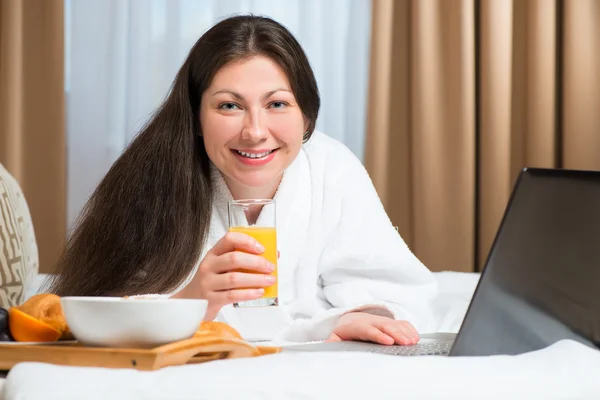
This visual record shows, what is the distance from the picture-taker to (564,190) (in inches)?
40.5

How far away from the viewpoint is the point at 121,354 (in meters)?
0.84

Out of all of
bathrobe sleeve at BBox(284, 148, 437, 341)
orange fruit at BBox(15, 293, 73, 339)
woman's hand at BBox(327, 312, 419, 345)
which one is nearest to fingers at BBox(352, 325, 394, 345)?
woman's hand at BBox(327, 312, 419, 345)

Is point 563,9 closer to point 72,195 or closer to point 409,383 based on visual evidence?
point 72,195

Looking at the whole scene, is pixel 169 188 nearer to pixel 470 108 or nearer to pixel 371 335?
pixel 371 335

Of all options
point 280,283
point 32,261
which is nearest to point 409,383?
point 280,283

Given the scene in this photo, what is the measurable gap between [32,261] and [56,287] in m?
0.24

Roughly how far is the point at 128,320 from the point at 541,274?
50 cm

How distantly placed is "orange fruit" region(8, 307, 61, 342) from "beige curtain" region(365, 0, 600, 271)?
2885 millimetres

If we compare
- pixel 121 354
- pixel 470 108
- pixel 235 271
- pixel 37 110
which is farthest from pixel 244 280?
pixel 37 110

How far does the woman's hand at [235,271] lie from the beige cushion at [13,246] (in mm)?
657

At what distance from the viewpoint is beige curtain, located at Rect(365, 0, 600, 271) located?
358 cm

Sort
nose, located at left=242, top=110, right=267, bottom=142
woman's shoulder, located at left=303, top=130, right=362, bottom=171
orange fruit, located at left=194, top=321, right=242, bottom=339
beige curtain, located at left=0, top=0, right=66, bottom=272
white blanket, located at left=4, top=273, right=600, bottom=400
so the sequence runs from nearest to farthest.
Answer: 1. white blanket, located at left=4, top=273, right=600, bottom=400
2. orange fruit, located at left=194, top=321, right=242, bottom=339
3. nose, located at left=242, top=110, right=267, bottom=142
4. woman's shoulder, located at left=303, top=130, right=362, bottom=171
5. beige curtain, located at left=0, top=0, right=66, bottom=272

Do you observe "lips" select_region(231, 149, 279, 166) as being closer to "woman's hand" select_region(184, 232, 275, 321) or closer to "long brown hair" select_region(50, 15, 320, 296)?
"long brown hair" select_region(50, 15, 320, 296)

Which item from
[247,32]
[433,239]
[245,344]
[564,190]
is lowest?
[433,239]
